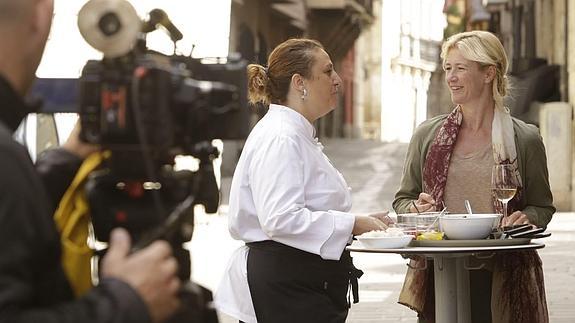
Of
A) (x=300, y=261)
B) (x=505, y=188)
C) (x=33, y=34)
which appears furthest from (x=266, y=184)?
(x=33, y=34)

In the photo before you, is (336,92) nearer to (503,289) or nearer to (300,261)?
(300,261)

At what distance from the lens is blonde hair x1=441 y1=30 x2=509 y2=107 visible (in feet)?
18.0

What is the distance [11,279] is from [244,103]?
64 centimetres

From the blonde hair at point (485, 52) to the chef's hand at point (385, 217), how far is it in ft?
2.72

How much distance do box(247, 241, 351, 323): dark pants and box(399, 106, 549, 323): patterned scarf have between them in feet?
2.48

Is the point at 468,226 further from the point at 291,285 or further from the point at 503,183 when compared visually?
the point at 291,285

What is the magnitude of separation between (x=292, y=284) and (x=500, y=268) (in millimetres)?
1037

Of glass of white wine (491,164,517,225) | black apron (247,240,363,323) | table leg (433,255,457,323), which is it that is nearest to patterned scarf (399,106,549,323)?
glass of white wine (491,164,517,225)

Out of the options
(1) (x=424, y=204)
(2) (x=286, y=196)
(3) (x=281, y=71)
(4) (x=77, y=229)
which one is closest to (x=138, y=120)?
(4) (x=77, y=229)

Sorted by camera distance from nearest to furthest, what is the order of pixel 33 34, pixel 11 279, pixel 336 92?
1. pixel 11 279
2. pixel 33 34
3. pixel 336 92

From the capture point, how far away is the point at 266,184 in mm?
4672

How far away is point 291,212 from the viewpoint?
4.64m

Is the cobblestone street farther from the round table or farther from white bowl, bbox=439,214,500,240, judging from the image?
white bowl, bbox=439,214,500,240

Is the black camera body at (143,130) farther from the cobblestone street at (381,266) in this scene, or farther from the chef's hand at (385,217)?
the cobblestone street at (381,266)
